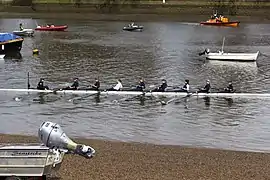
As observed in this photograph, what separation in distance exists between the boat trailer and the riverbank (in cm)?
172

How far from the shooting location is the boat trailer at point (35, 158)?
9.08m

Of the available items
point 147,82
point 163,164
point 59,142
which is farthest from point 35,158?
point 147,82

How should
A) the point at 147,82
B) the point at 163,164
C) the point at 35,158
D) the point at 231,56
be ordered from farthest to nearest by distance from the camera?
the point at 231,56 < the point at 147,82 < the point at 163,164 < the point at 35,158

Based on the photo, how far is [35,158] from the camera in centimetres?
907

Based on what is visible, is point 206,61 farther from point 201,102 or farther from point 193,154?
point 193,154

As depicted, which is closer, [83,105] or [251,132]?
[251,132]

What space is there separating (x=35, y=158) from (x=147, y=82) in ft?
74.9

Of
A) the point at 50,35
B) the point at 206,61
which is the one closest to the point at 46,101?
the point at 206,61

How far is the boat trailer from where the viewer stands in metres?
9.08

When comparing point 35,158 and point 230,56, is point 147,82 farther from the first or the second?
point 35,158

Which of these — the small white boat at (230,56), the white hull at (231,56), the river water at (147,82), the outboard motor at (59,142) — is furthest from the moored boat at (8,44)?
the outboard motor at (59,142)

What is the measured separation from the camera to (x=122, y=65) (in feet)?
127

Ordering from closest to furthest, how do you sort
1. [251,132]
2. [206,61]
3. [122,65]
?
[251,132], [122,65], [206,61]

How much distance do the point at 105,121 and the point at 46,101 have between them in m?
5.36
